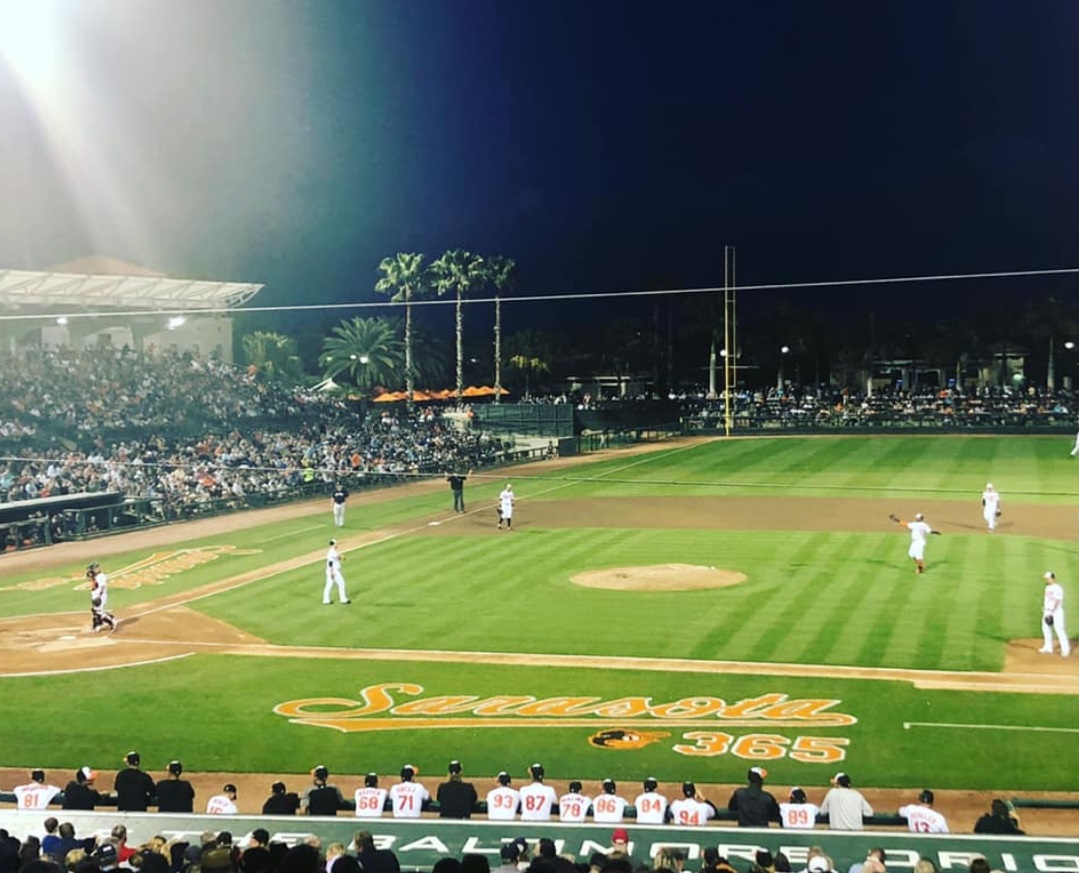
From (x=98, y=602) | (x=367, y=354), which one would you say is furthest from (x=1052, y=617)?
(x=367, y=354)

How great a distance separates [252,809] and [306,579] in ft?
50.8

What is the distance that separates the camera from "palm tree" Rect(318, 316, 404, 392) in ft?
325

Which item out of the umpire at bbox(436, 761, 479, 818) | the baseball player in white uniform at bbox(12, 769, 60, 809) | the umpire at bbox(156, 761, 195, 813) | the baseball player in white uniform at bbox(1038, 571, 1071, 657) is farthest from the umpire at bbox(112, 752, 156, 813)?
the baseball player in white uniform at bbox(1038, 571, 1071, 657)

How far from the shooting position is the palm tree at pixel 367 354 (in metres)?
99.1

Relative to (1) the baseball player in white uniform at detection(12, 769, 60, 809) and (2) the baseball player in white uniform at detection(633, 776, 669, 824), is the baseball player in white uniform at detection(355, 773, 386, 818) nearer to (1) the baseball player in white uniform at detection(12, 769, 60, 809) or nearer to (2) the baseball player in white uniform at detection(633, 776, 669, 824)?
(2) the baseball player in white uniform at detection(633, 776, 669, 824)

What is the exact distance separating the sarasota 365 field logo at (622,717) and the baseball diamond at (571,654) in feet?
0.19

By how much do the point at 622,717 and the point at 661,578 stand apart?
10995 millimetres

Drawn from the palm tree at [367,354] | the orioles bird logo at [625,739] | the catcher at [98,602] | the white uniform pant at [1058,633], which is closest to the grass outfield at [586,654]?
the orioles bird logo at [625,739]

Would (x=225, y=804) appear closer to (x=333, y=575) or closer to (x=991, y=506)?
(x=333, y=575)

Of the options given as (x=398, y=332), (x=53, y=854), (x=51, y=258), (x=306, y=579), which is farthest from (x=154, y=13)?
(x=398, y=332)

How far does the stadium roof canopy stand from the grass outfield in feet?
67.3

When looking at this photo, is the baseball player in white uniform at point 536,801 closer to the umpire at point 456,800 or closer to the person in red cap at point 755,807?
the umpire at point 456,800

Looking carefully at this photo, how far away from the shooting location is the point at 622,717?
1719cm

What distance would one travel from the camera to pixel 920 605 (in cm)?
2422
